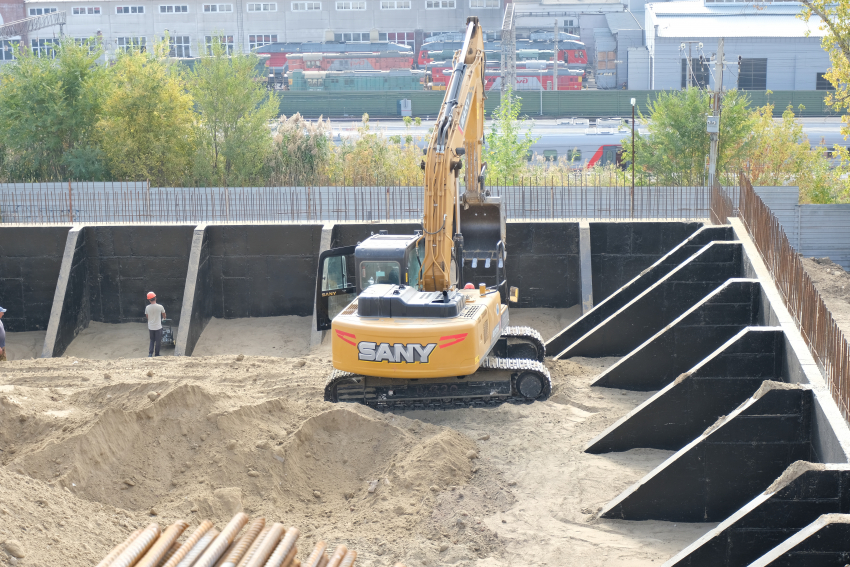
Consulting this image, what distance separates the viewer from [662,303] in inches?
624

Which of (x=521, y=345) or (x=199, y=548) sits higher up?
(x=199, y=548)

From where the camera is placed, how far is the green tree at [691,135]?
34312 millimetres

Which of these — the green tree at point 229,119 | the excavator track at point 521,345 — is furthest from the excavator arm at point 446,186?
the green tree at point 229,119

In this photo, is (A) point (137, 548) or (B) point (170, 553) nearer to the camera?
(A) point (137, 548)

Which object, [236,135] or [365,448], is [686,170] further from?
[365,448]

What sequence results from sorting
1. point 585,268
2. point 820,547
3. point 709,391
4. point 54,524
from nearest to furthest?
point 820,547, point 54,524, point 709,391, point 585,268

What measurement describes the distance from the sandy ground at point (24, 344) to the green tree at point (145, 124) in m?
11.8

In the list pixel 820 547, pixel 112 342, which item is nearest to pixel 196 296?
pixel 112 342

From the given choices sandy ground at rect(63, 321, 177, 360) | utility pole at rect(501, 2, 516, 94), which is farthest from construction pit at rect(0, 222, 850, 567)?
utility pole at rect(501, 2, 516, 94)

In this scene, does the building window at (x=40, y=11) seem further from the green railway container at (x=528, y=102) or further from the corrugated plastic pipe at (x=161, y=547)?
the corrugated plastic pipe at (x=161, y=547)

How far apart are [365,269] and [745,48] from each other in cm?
5793

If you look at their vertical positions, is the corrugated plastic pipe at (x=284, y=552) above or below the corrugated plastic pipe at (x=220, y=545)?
below

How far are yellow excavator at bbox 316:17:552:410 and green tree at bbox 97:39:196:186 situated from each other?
18903 mm

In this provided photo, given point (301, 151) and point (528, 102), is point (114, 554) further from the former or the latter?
point (528, 102)
